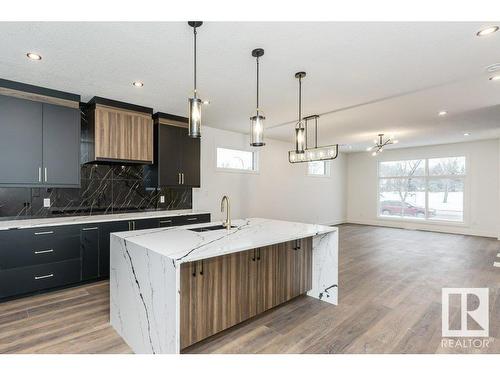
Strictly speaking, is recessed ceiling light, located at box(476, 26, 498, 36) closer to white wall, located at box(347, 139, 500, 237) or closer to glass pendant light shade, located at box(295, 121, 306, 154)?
glass pendant light shade, located at box(295, 121, 306, 154)

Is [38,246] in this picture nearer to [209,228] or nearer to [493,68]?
[209,228]

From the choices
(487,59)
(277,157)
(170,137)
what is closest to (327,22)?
(487,59)

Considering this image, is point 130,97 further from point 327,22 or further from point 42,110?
point 327,22

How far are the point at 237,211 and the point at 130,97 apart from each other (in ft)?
10.9

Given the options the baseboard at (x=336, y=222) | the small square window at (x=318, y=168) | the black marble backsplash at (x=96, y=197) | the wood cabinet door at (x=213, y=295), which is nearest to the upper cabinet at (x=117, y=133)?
the black marble backsplash at (x=96, y=197)

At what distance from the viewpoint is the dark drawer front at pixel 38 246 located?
2.97 m

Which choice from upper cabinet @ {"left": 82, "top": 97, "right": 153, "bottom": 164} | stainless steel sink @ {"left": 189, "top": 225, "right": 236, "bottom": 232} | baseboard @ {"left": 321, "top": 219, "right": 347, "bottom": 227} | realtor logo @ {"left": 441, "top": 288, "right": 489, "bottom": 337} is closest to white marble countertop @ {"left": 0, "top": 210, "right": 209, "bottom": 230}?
upper cabinet @ {"left": 82, "top": 97, "right": 153, "bottom": 164}

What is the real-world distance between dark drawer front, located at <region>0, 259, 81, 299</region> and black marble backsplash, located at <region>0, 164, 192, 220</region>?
856 mm

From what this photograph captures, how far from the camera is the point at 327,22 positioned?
1997 millimetres

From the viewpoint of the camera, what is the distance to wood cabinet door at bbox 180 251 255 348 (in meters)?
1.98

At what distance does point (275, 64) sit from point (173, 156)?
8.31 feet

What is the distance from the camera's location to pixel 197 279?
2.04m

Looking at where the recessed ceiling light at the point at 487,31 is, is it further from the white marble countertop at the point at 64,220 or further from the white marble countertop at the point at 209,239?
the white marble countertop at the point at 64,220

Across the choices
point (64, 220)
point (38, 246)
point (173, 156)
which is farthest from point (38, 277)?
point (173, 156)
